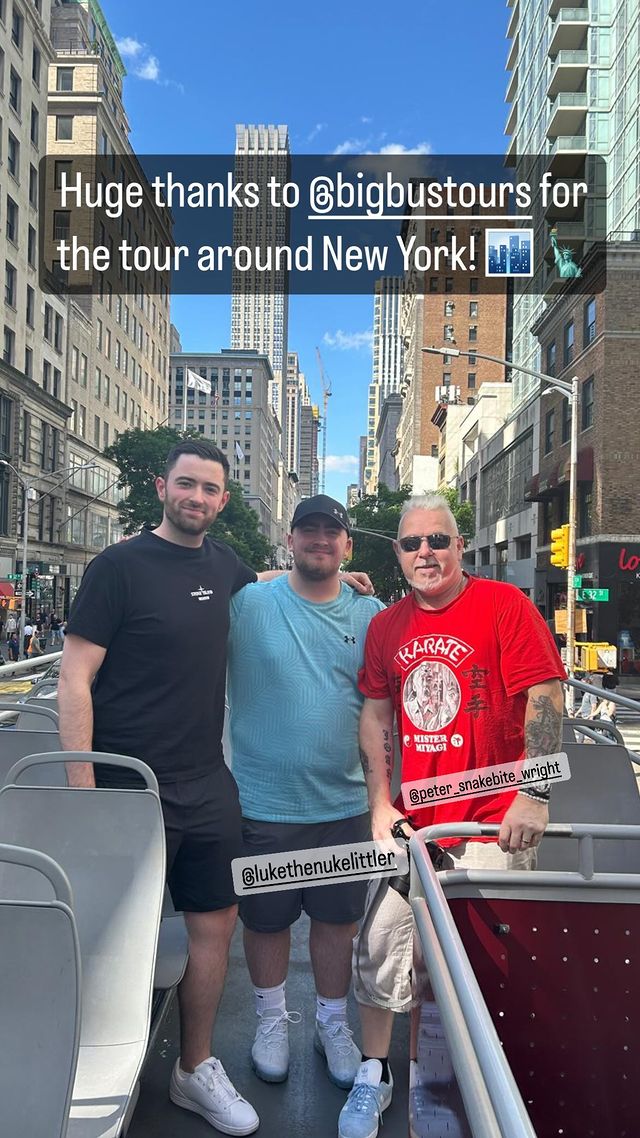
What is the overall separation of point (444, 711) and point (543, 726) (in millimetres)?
328

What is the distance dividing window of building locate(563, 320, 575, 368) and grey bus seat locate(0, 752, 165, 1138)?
34.7m

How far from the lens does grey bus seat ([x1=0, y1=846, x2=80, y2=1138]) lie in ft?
6.32

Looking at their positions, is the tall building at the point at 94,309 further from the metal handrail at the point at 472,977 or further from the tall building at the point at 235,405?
the tall building at the point at 235,405

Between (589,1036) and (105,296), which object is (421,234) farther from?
(589,1036)

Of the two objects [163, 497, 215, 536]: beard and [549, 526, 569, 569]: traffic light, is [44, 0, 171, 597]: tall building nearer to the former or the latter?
[549, 526, 569, 569]: traffic light

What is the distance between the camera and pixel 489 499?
178ft

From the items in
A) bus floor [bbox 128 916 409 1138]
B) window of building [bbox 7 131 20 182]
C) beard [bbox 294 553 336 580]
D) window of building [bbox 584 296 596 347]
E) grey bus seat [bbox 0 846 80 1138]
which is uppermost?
window of building [bbox 7 131 20 182]

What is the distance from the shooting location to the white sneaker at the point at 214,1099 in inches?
114

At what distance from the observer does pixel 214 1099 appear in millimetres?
2939

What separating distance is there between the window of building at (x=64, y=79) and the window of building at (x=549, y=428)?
48.6m

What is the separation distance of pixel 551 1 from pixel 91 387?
3626 centimetres

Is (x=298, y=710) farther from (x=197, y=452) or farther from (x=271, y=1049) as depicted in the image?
(x=271, y=1049)

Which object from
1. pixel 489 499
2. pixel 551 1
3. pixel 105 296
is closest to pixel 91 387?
pixel 105 296

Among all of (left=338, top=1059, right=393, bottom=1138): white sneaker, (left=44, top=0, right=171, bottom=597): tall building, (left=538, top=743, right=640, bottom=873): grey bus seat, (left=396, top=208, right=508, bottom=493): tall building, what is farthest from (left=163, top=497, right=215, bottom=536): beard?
(left=396, top=208, right=508, bottom=493): tall building
